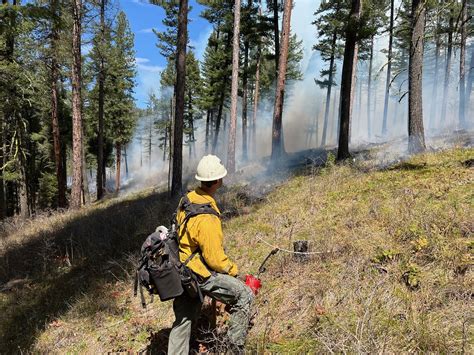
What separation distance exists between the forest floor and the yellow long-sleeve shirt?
1.07 m

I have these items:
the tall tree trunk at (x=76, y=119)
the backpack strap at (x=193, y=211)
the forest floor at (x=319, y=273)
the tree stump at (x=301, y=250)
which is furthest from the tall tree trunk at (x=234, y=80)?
the backpack strap at (x=193, y=211)

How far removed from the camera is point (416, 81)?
9.78 metres

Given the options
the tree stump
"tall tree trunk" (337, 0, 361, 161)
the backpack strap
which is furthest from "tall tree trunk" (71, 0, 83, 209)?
the backpack strap

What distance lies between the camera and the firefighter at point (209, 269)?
10.8 ft

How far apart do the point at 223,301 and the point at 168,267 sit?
724 mm

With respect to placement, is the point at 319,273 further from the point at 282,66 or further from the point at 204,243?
the point at 282,66

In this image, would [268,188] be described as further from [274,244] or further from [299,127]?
[299,127]

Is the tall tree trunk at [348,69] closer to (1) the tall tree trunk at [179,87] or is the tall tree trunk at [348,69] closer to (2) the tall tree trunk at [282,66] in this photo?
(2) the tall tree trunk at [282,66]

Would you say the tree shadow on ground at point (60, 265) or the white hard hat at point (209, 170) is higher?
the white hard hat at point (209, 170)

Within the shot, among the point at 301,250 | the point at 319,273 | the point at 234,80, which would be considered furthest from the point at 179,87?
the point at 319,273

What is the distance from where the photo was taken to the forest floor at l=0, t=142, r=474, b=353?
3.65 m

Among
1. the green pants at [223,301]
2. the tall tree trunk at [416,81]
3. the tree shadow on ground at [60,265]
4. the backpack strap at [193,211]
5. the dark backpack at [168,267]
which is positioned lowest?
the tree shadow on ground at [60,265]

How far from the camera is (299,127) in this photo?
194 feet

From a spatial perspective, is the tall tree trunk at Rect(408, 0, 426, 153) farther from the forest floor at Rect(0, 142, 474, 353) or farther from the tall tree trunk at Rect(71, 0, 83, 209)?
the tall tree trunk at Rect(71, 0, 83, 209)
